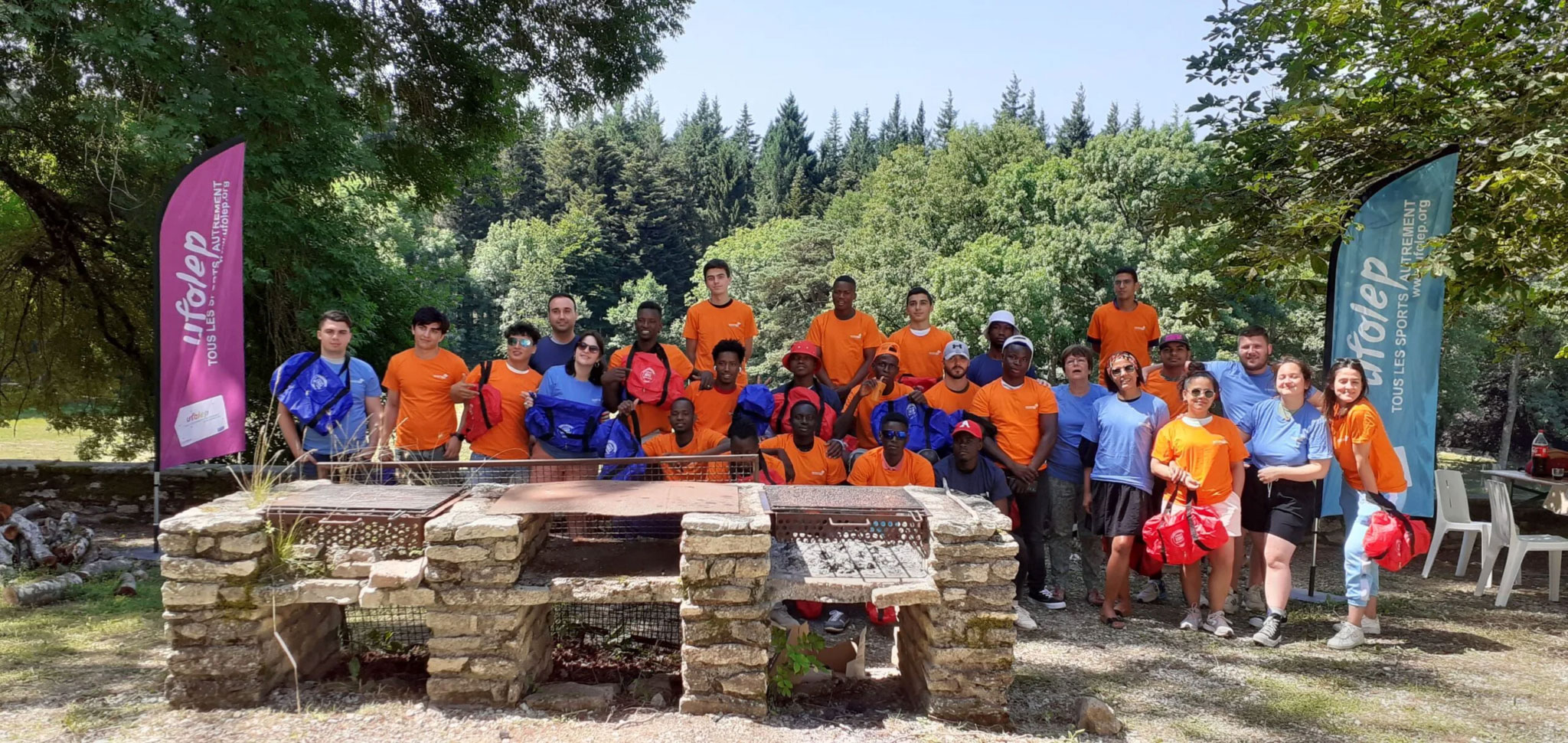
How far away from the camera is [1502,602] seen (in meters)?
7.11

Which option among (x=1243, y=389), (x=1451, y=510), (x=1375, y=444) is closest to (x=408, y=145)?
(x=1243, y=389)

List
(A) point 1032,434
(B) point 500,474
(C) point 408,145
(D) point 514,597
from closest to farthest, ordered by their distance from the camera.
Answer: (D) point 514,597
(B) point 500,474
(A) point 1032,434
(C) point 408,145

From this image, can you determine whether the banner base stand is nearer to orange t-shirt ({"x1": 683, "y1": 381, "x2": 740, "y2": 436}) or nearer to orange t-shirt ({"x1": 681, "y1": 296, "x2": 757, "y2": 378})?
orange t-shirt ({"x1": 683, "y1": 381, "x2": 740, "y2": 436})

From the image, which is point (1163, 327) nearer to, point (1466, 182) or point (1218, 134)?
point (1218, 134)

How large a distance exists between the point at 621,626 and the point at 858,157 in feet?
212

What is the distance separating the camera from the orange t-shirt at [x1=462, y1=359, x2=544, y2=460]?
6.34 metres

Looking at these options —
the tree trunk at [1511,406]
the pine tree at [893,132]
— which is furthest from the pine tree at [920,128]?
the tree trunk at [1511,406]

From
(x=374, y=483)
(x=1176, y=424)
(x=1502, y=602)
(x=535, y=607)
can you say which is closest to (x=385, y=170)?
(x=374, y=483)

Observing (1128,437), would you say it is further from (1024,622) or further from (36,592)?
(36,592)

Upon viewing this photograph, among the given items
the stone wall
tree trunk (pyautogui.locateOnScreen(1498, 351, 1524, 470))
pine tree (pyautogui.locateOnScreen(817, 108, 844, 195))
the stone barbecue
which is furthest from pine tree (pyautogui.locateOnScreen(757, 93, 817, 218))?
the stone barbecue

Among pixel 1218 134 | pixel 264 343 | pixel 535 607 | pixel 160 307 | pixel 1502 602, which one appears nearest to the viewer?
pixel 535 607

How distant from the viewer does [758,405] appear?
649cm

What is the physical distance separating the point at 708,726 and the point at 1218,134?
806cm

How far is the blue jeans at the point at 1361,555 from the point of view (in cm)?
563
